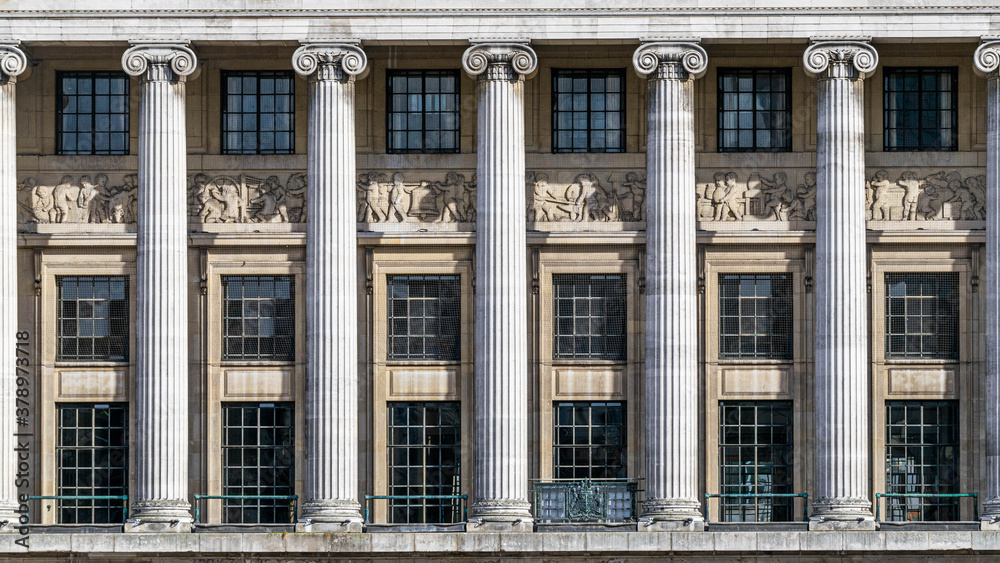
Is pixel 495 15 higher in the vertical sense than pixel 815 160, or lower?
higher

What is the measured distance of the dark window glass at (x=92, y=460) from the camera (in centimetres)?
5094

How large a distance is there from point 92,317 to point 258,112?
6364 mm

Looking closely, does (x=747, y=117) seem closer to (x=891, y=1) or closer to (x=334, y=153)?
(x=891, y=1)

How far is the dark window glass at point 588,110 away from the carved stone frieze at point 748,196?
2.49 metres

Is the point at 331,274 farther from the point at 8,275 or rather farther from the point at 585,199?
the point at 8,275

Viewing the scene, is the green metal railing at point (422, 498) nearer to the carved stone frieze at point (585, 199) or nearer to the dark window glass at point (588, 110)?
the carved stone frieze at point (585, 199)

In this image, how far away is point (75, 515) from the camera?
50.9 m

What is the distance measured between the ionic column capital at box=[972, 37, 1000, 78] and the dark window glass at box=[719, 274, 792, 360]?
6681 millimetres

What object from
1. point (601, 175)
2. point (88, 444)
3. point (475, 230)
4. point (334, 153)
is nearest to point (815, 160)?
point (601, 175)

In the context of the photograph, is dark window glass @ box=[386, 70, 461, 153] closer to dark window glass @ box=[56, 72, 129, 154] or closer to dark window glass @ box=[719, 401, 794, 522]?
dark window glass @ box=[56, 72, 129, 154]

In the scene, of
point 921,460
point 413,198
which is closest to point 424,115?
point 413,198

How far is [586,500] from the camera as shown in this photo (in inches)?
1951

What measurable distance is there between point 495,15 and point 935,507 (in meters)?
15.6

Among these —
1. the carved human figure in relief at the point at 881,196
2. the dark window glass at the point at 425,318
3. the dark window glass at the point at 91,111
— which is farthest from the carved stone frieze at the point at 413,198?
the carved human figure in relief at the point at 881,196
